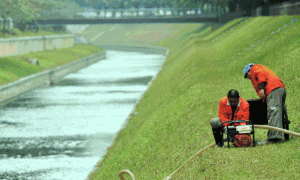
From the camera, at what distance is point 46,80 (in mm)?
50750

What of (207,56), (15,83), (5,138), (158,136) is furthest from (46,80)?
(158,136)

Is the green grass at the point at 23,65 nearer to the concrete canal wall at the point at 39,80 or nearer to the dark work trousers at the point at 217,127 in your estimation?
the concrete canal wall at the point at 39,80

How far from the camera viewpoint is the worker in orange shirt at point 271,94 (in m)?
9.66

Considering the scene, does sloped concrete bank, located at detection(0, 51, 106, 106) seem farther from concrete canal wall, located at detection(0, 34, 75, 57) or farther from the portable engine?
the portable engine

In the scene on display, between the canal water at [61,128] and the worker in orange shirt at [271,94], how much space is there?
9.11 metres

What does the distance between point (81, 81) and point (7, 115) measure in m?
22.2

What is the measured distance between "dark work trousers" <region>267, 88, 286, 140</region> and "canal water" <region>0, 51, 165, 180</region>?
9127 millimetres

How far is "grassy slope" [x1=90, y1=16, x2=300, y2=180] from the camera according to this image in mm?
9000

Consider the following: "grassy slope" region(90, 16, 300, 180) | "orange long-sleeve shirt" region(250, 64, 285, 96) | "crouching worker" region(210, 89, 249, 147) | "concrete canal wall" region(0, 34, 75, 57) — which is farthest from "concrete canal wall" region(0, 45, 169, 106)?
"orange long-sleeve shirt" region(250, 64, 285, 96)

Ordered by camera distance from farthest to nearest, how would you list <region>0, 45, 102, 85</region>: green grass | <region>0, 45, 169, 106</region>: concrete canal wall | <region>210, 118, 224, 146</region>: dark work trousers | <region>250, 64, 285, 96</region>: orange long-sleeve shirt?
<region>0, 45, 102, 85</region>: green grass
<region>0, 45, 169, 106</region>: concrete canal wall
<region>250, 64, 285, 96</region>: orange long-sleeve shirt
<region>210, 118, 224, 146</region>: dark work trousers

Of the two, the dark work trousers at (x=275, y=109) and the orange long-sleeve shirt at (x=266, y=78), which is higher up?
the orange long-sleeve shirt at (x=266, y=78)

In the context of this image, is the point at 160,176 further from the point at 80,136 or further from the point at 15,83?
the point at 15,83

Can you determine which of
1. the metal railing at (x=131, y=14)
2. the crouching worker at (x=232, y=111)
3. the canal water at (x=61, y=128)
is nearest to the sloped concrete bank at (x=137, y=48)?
the metal railing at (x=131, y=14)

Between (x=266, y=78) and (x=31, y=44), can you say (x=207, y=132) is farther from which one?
(x=31, y=44)
